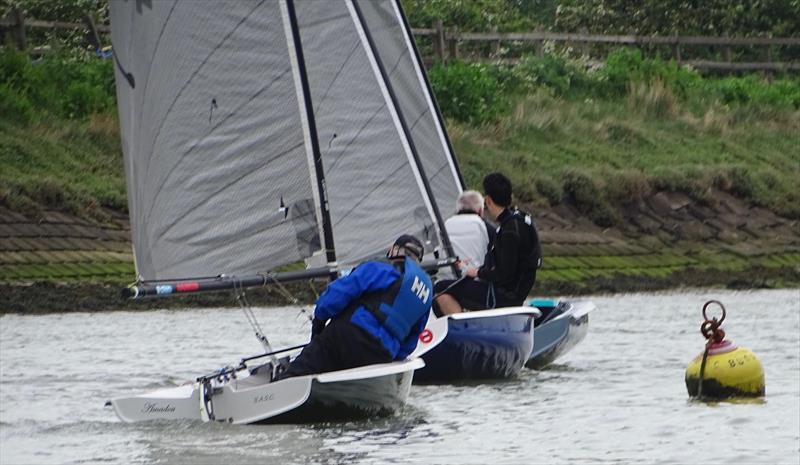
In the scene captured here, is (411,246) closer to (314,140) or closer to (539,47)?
(314,140)

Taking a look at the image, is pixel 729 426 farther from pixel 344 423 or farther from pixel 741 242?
pixel 741 242

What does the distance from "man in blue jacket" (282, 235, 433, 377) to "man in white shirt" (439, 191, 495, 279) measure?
3225 mm

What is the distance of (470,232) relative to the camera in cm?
1644

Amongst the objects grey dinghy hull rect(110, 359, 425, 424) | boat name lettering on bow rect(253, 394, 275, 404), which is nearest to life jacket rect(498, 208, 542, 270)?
grey dinghy hull rect(110, 359, 425, 424)

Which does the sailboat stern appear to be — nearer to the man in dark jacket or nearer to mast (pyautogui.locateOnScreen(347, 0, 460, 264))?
the man in dark jacket

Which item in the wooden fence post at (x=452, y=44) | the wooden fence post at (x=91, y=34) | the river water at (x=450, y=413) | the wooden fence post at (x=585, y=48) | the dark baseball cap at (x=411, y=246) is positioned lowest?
the river water at (x=450, y=413)

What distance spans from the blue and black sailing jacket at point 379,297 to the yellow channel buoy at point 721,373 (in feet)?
8.93

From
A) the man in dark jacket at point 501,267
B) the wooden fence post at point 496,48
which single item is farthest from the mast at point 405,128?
the wooden fence post at point 496,48

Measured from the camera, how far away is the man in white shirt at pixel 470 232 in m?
16.4

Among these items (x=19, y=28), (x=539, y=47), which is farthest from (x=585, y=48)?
(x=19, y=28)

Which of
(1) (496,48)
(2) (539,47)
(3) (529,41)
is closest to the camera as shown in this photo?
(1) (496,48)

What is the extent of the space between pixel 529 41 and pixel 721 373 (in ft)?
88.3

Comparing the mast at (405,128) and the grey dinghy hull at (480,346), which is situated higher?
the mast at (405,128)

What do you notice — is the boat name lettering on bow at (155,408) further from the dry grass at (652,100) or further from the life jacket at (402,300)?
the dry grass at (652,100)
